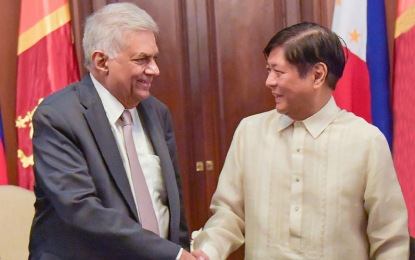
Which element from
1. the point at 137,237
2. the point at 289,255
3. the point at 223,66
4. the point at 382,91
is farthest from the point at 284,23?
the point at 137,237

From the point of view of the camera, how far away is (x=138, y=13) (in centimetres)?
186

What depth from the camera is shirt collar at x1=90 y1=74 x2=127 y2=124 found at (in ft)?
6.10

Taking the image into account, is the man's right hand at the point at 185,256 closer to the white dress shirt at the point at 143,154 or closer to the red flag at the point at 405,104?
the white dress shirt at the point at 143,154

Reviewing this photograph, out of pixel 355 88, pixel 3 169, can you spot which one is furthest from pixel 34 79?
pixel 355 88

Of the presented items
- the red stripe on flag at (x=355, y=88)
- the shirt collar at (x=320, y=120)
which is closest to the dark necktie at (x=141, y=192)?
the shirt collar at (x=320, y=120)

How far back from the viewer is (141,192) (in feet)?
5.98

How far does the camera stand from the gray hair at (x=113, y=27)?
181 centimetres

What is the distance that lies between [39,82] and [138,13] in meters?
1.06

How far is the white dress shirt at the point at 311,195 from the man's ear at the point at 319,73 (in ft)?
0.40

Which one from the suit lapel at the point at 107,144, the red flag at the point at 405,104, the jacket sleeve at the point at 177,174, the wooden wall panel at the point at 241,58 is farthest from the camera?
the wooden wall panel at the point at 241,58

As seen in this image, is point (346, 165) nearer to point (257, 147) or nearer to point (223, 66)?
point (257, 147)

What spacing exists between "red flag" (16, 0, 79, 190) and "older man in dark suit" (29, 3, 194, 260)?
849 mm

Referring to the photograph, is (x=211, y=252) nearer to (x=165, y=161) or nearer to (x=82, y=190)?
(x=165, y=161)

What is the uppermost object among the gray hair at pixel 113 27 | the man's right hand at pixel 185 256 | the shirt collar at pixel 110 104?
the gray hair at pixel 113 27
